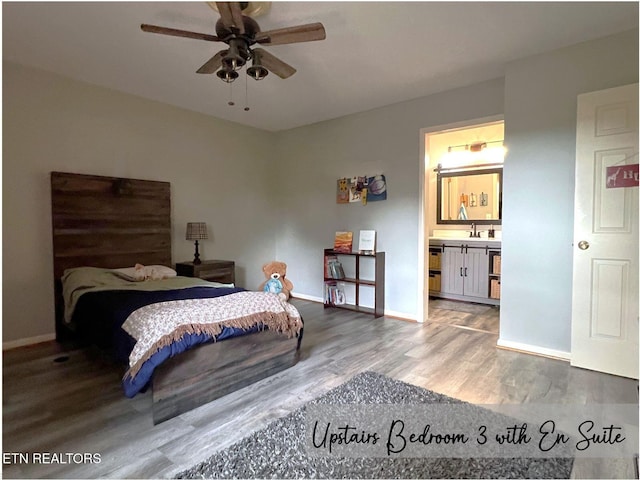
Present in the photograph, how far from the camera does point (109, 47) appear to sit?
2.86m

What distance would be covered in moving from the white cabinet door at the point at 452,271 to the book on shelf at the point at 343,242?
1.54 m

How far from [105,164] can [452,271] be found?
450 centimetres

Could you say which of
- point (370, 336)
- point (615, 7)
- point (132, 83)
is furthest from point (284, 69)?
point (370, 336)

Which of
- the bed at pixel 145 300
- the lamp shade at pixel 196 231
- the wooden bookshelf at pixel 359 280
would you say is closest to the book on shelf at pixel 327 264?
the wooden bookshelf at pixel 359 280

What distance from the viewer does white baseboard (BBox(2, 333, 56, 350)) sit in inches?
126

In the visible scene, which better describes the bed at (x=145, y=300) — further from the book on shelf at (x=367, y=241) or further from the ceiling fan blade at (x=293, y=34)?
the book on shelf at (x=367, y=241)

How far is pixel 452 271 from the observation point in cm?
518

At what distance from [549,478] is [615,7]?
2822 mm

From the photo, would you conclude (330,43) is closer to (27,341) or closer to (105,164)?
(105,164)

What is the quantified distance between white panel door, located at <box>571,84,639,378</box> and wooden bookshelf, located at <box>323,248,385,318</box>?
1.94m

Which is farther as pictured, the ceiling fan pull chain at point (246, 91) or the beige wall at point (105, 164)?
the ceiling fan pull chain at point (246, 91)

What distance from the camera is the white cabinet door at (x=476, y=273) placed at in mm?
4859

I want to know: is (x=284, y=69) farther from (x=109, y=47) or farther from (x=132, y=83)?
(x=132, y=83)

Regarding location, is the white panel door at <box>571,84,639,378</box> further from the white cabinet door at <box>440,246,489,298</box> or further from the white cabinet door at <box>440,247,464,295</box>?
the white cabinet door at <box>440,247,464,295</box>
